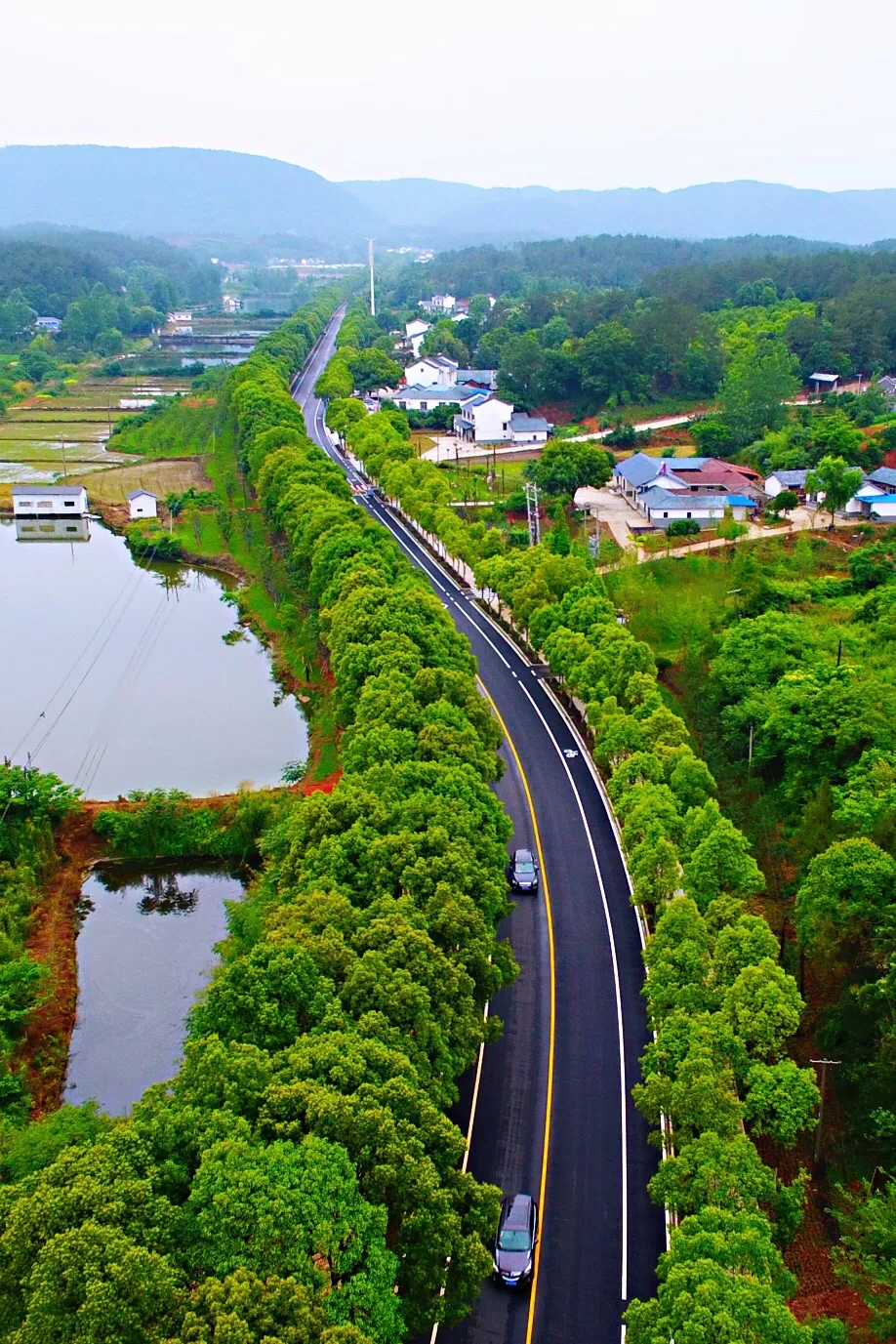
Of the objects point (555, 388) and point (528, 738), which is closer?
point (528, 738)

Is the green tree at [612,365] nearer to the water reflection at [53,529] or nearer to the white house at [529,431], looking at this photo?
the white house at [529,431]

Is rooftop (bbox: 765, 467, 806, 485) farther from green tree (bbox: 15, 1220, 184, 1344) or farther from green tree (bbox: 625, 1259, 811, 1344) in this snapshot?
green tree (bbox: 15, 1220, 184, 1344)

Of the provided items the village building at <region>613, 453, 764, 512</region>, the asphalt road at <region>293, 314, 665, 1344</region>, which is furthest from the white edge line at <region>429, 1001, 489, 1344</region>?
the village building at <region>613, 453, 764, 512</region>

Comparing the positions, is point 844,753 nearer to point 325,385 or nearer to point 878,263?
point 325,385

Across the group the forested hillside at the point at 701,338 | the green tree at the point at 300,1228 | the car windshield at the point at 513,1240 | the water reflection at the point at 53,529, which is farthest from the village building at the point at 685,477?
the green tree at the point at 300,1228

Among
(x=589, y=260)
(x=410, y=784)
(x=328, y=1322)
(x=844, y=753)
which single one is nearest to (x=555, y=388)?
(x=844, y=753)

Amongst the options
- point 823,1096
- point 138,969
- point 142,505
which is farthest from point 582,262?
point 823,1096
